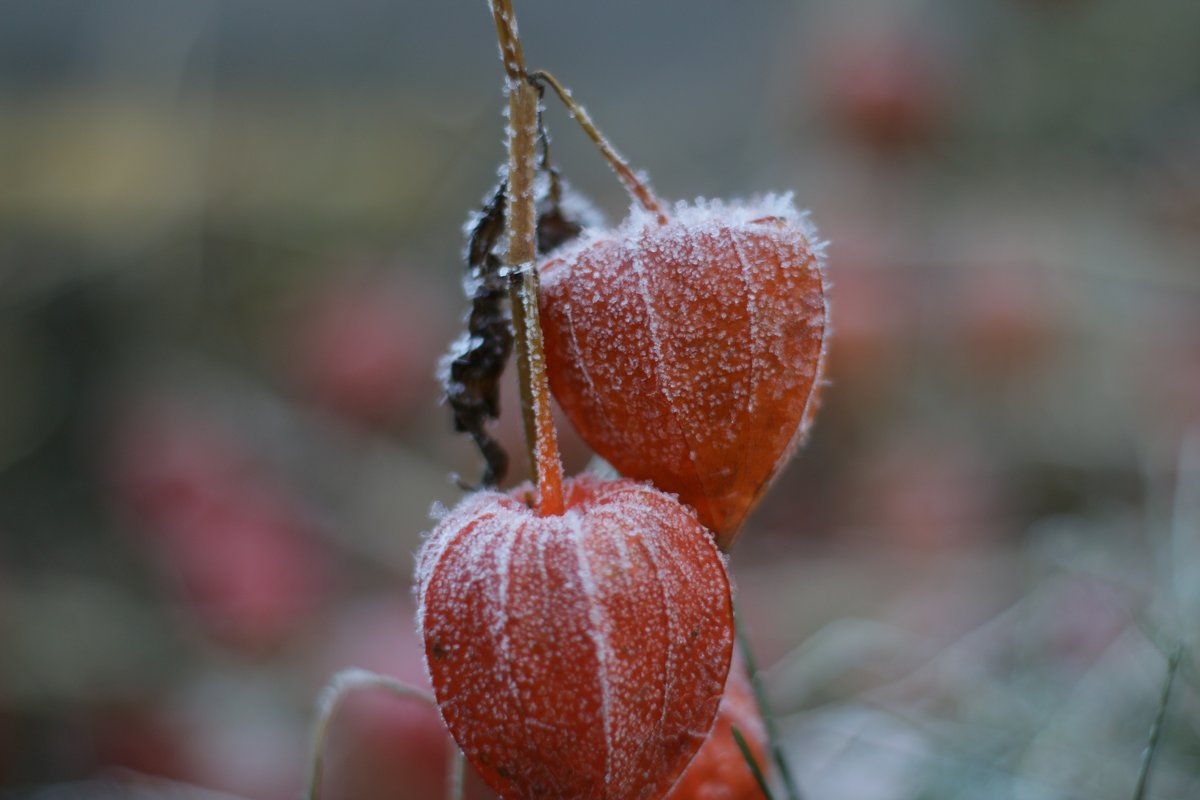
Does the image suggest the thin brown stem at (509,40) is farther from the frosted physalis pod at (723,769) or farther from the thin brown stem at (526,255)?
the frosted physalis pod at (723,769)

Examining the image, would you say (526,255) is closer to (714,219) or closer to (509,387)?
(714,219)

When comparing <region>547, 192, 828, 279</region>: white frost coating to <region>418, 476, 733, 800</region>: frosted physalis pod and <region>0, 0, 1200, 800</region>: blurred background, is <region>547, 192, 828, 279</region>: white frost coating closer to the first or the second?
<region>418, 476, 733, 800</region>: frosted physalis pod

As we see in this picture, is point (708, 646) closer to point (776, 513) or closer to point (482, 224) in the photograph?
point (482, 224)

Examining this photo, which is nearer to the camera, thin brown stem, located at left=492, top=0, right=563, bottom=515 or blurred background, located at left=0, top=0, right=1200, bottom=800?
thin brown stem, located at left=492, top=0, right=563, bottom=515

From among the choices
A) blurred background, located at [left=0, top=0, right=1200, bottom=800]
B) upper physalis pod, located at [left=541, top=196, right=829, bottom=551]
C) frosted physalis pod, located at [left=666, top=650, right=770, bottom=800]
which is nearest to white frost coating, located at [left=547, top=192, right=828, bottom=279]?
upper physalis pod, located at [left=541, top=196, right=829, bottom=551]

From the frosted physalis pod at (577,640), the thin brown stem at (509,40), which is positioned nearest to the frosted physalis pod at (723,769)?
the frosted physalis pod at (577,640)

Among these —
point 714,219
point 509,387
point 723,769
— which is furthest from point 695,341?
point 509,387
